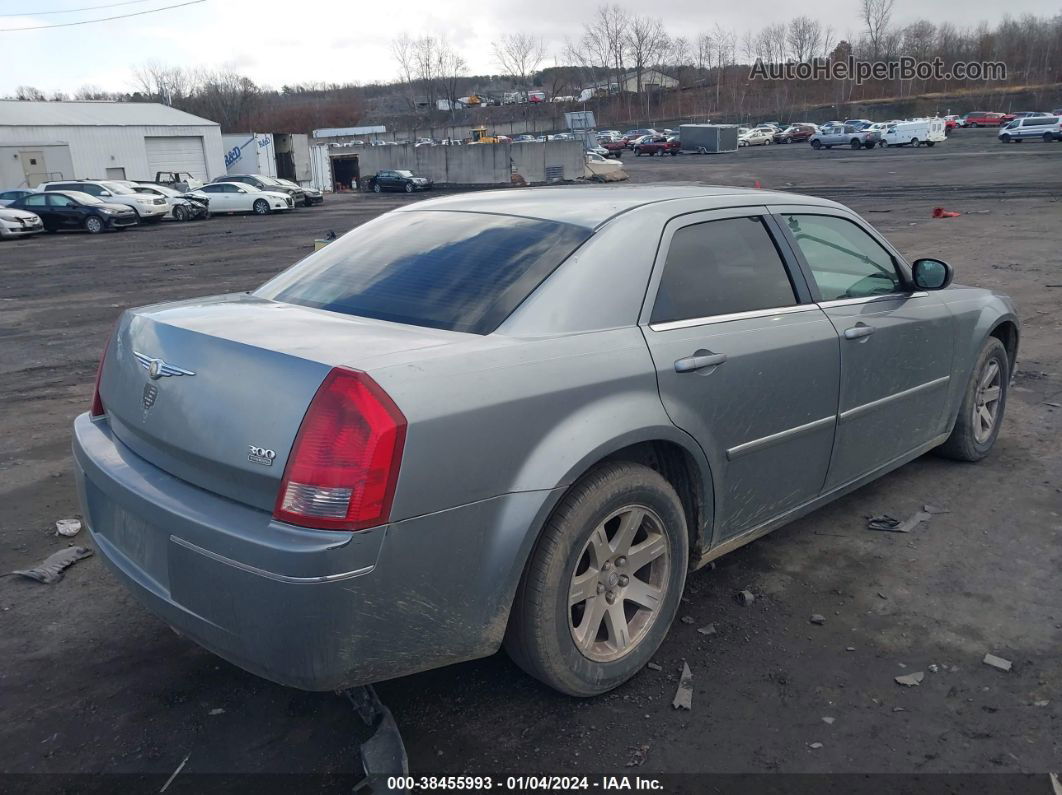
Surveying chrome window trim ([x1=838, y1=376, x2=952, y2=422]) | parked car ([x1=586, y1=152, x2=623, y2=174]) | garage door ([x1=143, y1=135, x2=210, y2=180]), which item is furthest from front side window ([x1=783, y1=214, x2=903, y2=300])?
garage door ([x1=143, y1=135, x2=210, y2=180])

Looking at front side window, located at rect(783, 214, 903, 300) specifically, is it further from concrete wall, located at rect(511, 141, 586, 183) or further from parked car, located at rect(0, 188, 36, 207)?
concrete wall, located at rect(511, 141, 586, 183)

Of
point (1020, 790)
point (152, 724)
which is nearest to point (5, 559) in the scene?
point (152, 724)

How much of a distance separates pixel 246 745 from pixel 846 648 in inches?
87.1

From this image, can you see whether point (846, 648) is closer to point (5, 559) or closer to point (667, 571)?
point (667, 571)

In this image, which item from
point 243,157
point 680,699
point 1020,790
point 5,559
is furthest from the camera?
point 243,157

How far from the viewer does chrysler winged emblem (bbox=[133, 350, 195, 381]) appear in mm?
2729

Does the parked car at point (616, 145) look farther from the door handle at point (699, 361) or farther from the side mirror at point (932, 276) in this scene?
the door handle at point (699, 361)

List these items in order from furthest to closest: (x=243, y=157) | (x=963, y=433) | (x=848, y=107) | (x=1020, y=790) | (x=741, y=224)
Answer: (x=848, y=107) → (x=243, y=157) → (x=963, y=433) → (x=741, y=224) → (x=1020, y=790)

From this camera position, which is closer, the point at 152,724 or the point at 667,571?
the point at 152,724

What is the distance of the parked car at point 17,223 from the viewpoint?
25938 mm

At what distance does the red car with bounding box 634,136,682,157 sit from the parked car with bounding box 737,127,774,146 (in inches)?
345

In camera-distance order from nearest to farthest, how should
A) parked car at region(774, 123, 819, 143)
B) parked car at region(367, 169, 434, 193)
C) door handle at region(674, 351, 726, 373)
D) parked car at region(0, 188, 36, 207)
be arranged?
door handle at region(674, 351, 726, 373) → parked car at region(0, 188, 36, 207) → parked car at region(367, 169, 434, 193) → parked car at region(774, 123, 819, 143)

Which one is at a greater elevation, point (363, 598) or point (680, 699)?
point (363, 598)

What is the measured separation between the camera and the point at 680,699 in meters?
3.00
